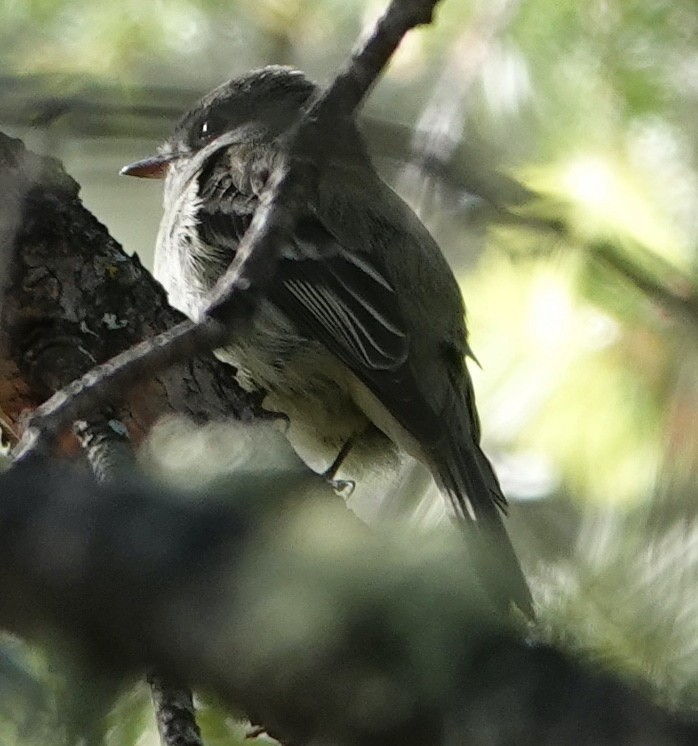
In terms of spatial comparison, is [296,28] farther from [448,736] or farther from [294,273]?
[448,736]

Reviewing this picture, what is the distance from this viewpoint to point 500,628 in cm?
94

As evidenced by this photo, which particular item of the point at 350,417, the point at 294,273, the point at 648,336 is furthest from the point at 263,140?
the point at 648,336

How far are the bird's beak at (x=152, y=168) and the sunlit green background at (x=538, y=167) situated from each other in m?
1.03

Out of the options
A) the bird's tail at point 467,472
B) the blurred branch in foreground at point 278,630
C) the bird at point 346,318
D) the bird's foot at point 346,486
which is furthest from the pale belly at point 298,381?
the blurred branch in foreground at point 278,630

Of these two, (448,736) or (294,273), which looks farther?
(294,273)

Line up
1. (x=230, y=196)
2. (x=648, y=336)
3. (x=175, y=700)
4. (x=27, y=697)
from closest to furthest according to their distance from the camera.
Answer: (x=27, y=697) < (x=175, y=700) < (x=648, y=336) < (x=230, y=196)

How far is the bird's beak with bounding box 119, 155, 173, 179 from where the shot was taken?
441 cm

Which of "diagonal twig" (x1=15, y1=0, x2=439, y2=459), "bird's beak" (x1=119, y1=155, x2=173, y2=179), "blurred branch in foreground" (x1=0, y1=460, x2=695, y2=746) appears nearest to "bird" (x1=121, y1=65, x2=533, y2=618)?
"bird's beak" (x1=119, y1=155, x2=173, y2=179)

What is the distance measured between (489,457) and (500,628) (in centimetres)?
270

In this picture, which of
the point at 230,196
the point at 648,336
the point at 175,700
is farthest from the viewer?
the point at 230,196

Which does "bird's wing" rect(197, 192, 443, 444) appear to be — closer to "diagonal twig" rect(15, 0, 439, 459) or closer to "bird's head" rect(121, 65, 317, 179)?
"bird's head" rect(121, 65, 317, 179)

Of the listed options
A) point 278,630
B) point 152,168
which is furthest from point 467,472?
point 278,630

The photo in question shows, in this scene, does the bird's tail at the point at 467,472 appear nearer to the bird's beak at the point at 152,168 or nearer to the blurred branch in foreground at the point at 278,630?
the bird's beak at the point at 152,168

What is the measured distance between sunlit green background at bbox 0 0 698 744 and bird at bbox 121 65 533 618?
18cm
